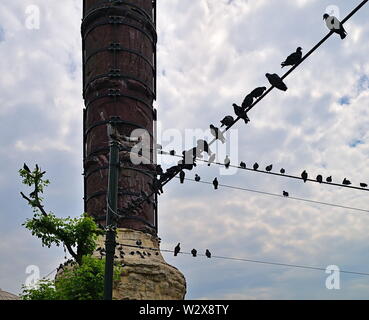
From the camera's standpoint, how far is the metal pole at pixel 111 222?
992cm

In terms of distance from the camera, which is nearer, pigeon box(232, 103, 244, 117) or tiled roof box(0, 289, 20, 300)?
pigeon box(232, 103, 244, 117)

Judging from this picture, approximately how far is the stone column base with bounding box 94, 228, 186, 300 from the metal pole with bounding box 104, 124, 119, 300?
28.3ft

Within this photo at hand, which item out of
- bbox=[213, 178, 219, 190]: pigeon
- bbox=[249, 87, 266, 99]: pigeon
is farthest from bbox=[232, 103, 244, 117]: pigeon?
bbox=[213, 178, 219, 190]: pigeon

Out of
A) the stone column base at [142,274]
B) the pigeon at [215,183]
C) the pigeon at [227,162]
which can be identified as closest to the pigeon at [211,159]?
the pigeon at [227,162]

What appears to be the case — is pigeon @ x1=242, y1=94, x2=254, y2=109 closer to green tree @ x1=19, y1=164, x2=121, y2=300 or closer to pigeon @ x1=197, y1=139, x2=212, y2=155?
pigeon @ x1=197, y1=139, x2=212, y2=155

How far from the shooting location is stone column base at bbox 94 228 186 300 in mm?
19469

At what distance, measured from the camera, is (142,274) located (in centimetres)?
1983

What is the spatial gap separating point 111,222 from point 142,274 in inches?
392

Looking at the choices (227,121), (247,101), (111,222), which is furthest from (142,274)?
(247,101)

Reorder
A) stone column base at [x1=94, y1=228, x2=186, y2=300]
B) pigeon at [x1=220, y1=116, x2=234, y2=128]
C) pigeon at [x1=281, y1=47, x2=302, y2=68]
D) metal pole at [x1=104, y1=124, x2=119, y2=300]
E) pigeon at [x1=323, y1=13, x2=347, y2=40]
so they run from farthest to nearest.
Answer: stone column base at [x1=94, y1=228, x2=186, y2=300] < pigeon at [x1=220, y1=116, x2=234, y2=128] < pigeon at [x1=281, y1=47, x2=302, y2=68] < metal pole at [x1=104, y1=124, x2=119, y2=300] < pigeon at [x1=323, y1=13, x2=347, y2=40]

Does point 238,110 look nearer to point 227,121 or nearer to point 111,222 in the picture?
point 227,121

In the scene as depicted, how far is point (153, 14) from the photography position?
85.7 ft
